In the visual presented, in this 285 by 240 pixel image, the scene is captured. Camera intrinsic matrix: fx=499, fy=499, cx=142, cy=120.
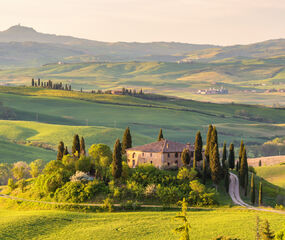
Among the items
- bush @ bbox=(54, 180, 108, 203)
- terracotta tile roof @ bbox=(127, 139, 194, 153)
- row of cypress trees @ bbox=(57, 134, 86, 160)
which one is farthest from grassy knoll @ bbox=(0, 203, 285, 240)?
row of cypress trees @ bbox=(57, 134, 86, 160)

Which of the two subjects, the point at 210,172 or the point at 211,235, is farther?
the point at 210,172

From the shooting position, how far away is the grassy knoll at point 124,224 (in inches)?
2574

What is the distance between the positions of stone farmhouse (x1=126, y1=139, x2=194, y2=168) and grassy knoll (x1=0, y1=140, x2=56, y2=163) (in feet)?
227

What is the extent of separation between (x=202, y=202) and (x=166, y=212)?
27.8 ft

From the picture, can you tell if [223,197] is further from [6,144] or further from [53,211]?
[6,144]

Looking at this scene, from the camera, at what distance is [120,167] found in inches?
3583

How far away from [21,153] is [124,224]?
4326 inches

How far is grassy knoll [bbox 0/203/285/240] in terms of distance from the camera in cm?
6538

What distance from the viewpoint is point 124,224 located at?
7088 centimetres

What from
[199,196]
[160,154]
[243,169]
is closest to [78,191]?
[160,154]

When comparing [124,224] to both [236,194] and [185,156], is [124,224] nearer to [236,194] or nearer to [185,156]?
[236,194]

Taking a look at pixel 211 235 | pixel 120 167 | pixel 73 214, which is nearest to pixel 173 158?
pixel 120 167

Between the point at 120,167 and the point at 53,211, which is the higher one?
the point at 120,167

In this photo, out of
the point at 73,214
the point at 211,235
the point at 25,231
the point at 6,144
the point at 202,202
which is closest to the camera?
the point at 211,235
